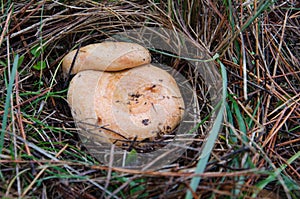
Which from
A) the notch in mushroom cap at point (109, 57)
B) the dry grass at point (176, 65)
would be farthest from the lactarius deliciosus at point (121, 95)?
the dry grass at point (176, 65)

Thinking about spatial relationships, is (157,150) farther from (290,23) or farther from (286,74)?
(290,23)

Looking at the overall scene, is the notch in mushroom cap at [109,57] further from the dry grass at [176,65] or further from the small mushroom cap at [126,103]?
the dry grass at [176,65]

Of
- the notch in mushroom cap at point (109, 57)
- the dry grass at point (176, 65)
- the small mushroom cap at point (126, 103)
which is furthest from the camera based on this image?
the notch in mushroom cap at point (109, 57)

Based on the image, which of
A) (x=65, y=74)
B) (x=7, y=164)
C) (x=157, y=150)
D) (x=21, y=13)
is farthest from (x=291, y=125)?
(x=21, y=13)

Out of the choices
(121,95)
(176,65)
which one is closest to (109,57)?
(121,95)

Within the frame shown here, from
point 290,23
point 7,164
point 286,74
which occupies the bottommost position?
point 7,164
